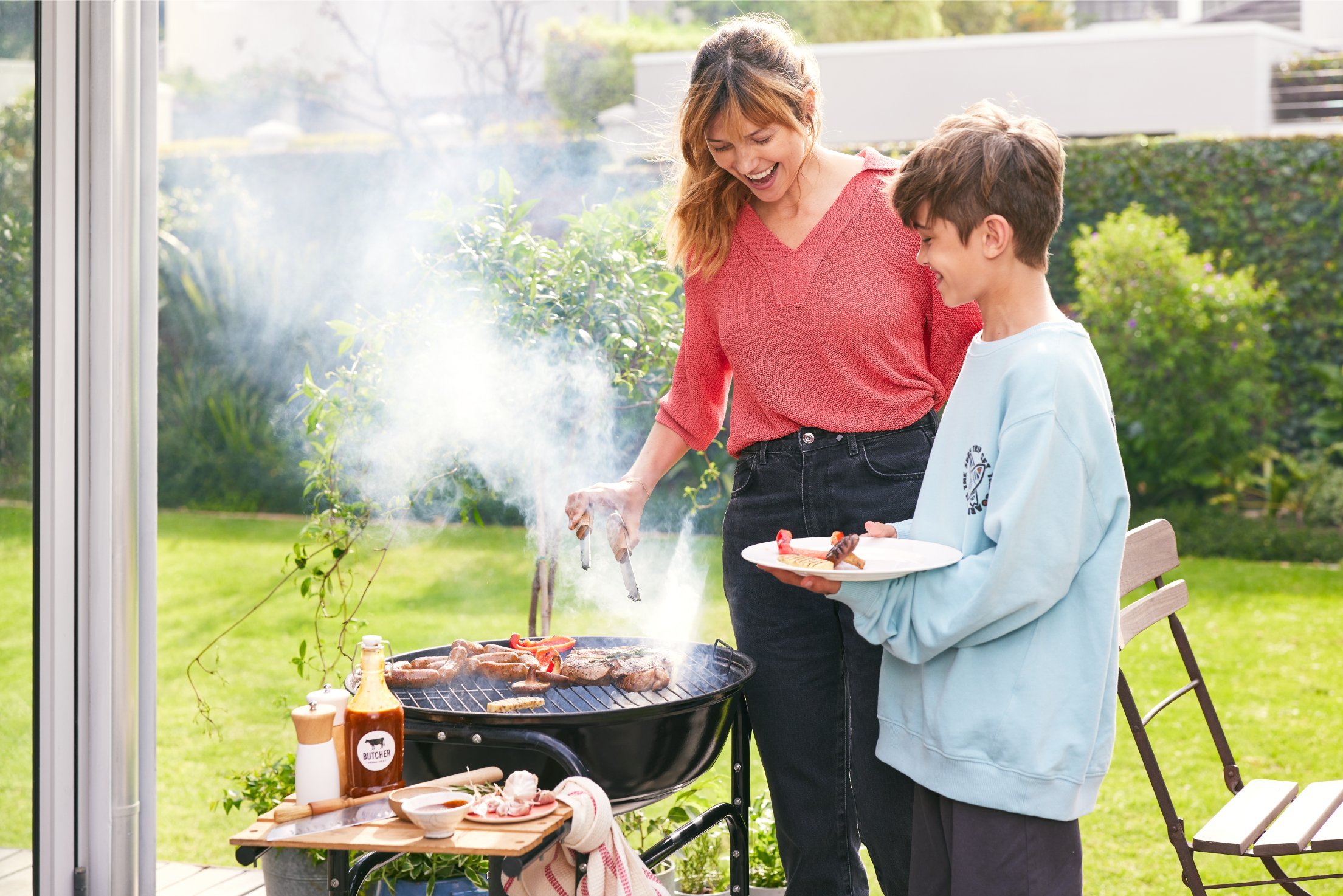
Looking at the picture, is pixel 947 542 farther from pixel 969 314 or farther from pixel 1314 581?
pixel 1314 581

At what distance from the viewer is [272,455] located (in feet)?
25.5

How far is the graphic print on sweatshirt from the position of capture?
165cm

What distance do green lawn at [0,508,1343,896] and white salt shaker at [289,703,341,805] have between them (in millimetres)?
845

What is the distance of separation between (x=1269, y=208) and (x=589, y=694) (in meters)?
6.64

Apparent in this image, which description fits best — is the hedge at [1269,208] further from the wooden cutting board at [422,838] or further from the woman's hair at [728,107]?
the wooden cutting board at [422,838]

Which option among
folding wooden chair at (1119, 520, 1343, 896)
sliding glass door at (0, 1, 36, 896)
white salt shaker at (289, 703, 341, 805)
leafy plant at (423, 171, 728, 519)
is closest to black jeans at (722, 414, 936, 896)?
folding wooden chair at (1119, 520, 1343, 896)

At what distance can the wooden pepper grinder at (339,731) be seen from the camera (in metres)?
1.79

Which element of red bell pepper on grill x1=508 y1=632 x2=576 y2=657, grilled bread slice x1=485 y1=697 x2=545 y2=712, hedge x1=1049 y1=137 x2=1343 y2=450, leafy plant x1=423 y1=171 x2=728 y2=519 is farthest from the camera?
hedge x1=1049 y1=137 x2=1343 y2=450

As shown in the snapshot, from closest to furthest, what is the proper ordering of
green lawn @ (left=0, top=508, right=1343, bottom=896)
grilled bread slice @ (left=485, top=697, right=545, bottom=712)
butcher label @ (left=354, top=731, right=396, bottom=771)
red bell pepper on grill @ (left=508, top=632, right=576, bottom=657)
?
butcher label @ (left=354, top=731, right=396, bottom=771)
grilled bread slice @ (left=485, top=697, right=545, bottom=712)
red bell pepper on grill @ (left=508, top=632, right=576, bottom=657)
green lawn @ (left=0, top=508, right=1343, bottom=896)

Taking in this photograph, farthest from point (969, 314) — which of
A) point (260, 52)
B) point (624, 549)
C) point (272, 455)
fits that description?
point (260, 52)

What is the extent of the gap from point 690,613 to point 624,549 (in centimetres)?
64

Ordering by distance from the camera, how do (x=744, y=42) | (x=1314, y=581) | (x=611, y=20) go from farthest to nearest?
(x=611, y=20), (x=1314, y=581), (x=744, y=42)

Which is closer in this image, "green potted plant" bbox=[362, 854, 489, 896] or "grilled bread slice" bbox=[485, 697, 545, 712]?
"grilled bread slice" bbox=[485, 697, 545, 712]

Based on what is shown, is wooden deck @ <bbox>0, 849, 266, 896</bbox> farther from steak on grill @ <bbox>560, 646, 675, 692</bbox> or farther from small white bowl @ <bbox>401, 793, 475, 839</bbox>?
small white bowl @ <bbox>401, 793, 475, 839</bbox>
